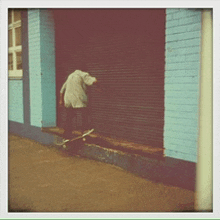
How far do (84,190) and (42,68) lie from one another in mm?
3782

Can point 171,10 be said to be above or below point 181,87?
above

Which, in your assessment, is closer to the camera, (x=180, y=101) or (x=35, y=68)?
(x=180, y=101)

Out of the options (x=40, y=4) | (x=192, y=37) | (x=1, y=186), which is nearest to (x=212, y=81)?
(x=192, y=37)

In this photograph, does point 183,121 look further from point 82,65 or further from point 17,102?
point 17,102

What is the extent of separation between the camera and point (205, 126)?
159 inches

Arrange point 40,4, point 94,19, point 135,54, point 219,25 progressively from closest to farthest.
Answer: point 219,25
point 40,4
point 135,54
point 94,19

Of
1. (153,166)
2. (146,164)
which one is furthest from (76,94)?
(153,166)

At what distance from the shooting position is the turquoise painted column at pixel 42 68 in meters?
7.22

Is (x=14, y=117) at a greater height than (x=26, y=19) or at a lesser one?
lesser

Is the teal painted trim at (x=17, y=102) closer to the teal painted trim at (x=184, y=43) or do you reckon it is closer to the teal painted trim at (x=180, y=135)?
the teal painted trim at (x=180, y=135)

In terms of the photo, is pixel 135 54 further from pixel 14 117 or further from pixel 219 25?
pixel 14 117

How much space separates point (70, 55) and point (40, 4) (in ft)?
10.2

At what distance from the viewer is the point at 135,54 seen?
18.3 feet

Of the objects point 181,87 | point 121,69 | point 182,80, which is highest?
point 121,69
